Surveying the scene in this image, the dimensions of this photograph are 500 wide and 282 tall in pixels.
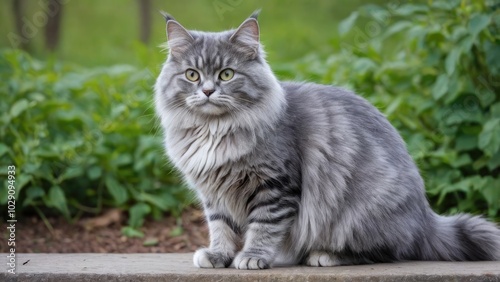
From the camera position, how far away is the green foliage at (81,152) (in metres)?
4.78

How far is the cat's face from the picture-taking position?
124 inches

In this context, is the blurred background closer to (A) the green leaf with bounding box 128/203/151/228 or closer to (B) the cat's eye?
(A) the green leaf with bounding box 128/203/151/228

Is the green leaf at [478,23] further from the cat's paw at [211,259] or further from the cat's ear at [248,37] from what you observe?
the cat's paw at [211,259]

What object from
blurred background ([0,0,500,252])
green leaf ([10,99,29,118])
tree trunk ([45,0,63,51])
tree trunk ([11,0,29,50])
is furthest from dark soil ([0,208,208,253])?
tree trunk ([45,0,63,51])

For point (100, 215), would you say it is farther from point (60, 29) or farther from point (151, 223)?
point (60, 29)

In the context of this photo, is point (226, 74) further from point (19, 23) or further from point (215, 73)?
point (19, 23)

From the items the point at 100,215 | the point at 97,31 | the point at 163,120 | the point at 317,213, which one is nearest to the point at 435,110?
the point at 317,213

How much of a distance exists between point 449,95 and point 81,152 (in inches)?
106

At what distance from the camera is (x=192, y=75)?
3207mm

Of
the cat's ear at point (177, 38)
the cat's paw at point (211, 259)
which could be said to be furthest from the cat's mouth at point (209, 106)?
the cat's paw at point (211, 259)

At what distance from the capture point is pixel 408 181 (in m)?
3.25

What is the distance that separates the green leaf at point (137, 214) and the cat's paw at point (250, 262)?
1816 millimetres

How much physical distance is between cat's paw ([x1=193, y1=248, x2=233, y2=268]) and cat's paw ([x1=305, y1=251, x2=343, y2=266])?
1.34 feet

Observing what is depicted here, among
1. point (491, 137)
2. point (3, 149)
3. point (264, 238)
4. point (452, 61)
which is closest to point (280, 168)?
point (264, 238)
